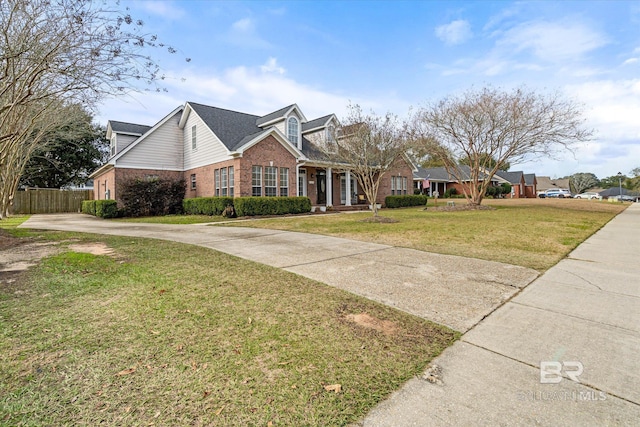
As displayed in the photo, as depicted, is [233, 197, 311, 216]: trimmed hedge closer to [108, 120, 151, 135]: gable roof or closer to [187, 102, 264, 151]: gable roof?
[187, 102, 264, 151]: gable roof

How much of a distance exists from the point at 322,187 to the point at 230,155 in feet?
25.2

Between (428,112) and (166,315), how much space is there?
19.8 meters

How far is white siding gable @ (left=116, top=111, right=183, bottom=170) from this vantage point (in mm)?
18984

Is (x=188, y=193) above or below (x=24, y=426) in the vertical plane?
above

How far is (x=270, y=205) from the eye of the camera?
16.4m

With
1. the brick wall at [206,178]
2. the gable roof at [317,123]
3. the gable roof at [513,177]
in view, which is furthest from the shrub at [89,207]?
the gable roof at [513,177]

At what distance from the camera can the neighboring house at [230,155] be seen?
669 inches

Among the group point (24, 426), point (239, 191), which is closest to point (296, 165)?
point (239, 191)

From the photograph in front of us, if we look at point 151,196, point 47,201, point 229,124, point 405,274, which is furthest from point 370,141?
point 47,201

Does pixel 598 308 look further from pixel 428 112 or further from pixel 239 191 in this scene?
pixel 428 112

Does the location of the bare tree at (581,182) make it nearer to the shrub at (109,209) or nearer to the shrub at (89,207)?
the shrub at (109,209)

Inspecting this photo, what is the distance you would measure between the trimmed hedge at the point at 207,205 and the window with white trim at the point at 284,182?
A: 3.21 metres

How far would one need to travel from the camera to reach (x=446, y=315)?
331cm

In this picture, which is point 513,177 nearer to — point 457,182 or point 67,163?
point 457,182
